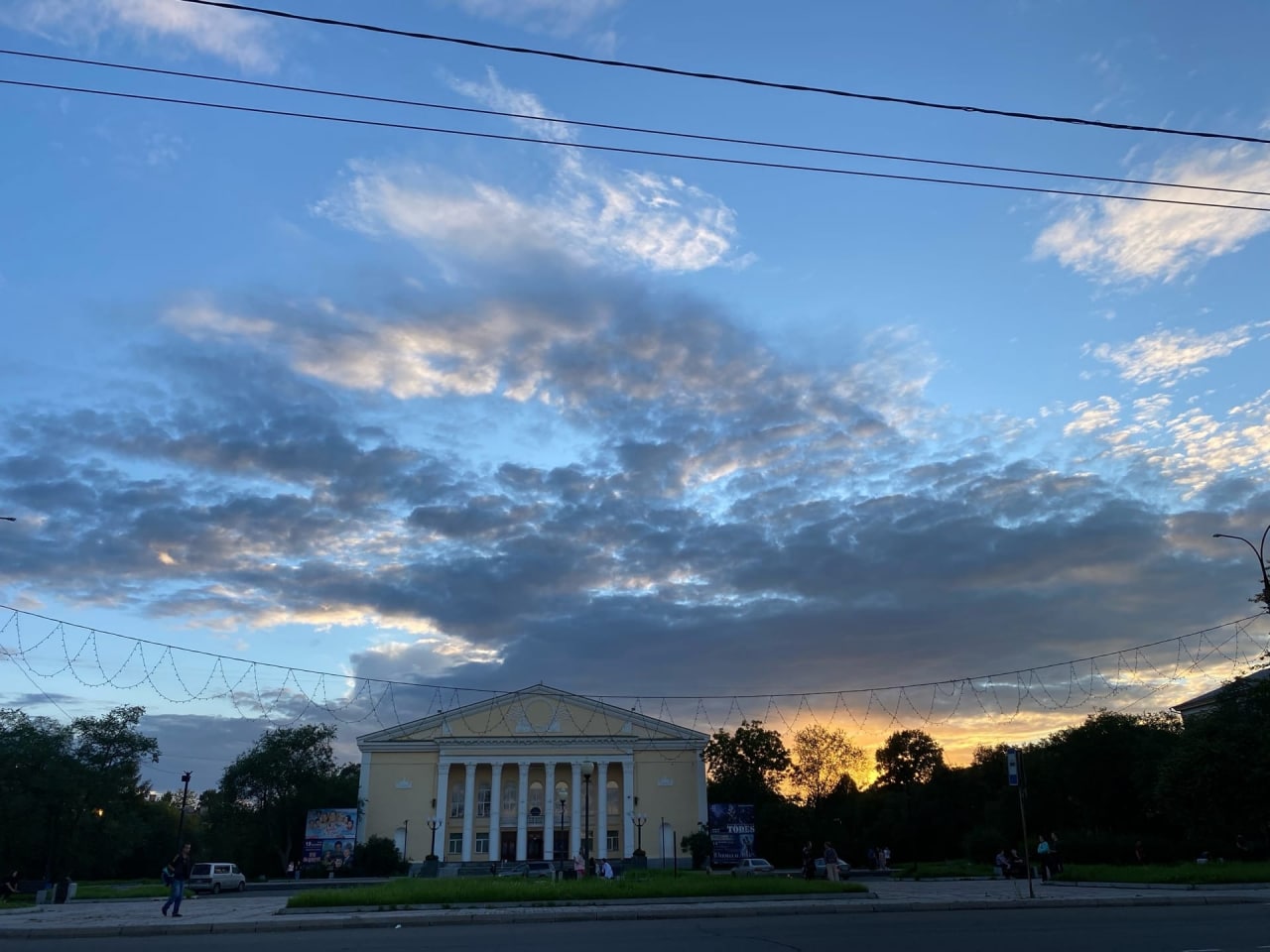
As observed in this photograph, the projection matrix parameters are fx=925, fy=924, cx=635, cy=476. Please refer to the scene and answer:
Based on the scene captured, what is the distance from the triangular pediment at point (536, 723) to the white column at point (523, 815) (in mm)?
3007

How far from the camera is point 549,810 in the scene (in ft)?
→ 255

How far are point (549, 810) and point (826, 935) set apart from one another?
217 feet

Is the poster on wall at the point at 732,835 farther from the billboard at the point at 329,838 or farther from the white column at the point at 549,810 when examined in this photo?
the billboard at the point at 329,838

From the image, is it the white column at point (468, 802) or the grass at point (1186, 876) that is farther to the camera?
the white column at point (468, 802)

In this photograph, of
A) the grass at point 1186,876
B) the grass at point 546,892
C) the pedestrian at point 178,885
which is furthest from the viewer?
the grass at point 1186,876

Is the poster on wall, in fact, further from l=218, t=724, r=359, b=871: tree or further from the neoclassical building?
l=218, t=724, r=359, b=871: tree

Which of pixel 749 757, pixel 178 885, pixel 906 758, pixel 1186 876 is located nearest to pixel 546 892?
pixel 178 885

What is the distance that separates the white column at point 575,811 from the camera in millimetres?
76000

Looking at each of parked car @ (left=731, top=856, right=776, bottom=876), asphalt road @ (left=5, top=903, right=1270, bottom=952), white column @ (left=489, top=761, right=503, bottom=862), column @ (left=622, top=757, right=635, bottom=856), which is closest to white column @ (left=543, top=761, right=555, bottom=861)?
white column @ (left=489, top=761, right=503, bottom=862)

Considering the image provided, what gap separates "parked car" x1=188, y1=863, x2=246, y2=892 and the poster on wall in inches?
1103

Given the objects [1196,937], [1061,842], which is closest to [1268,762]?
[1061,842]

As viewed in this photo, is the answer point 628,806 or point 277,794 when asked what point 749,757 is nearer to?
point 628,806

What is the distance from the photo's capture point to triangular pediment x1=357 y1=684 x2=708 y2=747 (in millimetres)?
78812

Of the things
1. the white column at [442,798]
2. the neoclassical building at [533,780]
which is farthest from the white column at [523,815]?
the white column at [442,798]
